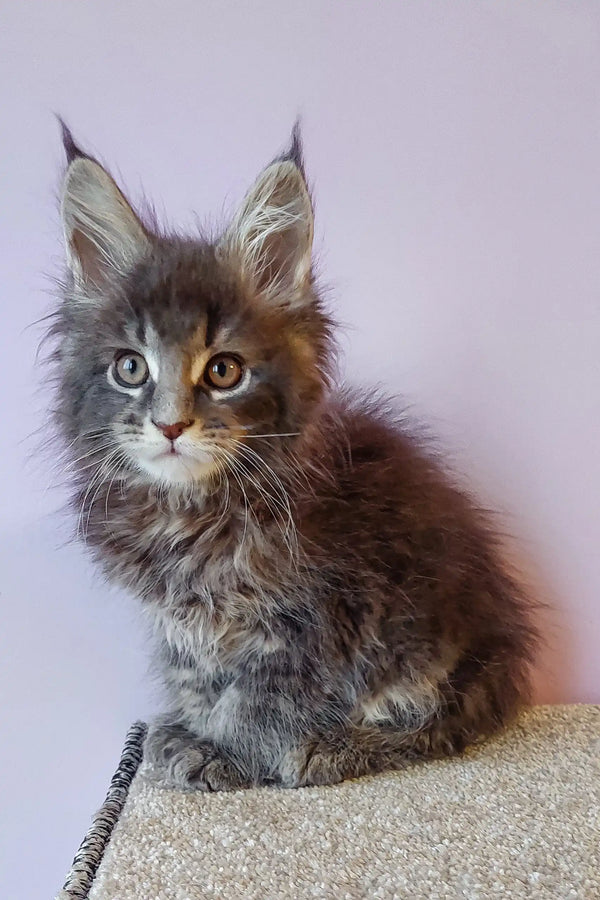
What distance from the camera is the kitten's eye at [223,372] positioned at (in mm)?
1029

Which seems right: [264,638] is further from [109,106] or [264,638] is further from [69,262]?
[109,106]

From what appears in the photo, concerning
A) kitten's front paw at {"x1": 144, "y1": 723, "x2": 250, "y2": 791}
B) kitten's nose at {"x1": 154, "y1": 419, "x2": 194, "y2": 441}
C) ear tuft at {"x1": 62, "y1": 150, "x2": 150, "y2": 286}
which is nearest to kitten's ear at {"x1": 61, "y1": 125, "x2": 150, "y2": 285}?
ear tuft at {"x1": 62, "y1": 150, "x2": 150, "y2": 286}

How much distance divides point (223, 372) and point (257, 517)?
0.68 ft

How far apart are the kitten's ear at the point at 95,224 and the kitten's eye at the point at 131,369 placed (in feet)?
0.45

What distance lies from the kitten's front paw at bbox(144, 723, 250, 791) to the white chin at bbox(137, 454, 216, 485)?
416 millimetres

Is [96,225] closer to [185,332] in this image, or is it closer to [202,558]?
[185,332]

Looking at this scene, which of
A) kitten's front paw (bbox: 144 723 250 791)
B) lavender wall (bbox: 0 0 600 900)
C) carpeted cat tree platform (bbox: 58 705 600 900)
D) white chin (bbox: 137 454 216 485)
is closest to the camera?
carpeted cat tree platform (bbox: 58 705 600 900)

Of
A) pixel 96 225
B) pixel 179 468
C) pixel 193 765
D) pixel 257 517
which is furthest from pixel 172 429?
pixel 193 765

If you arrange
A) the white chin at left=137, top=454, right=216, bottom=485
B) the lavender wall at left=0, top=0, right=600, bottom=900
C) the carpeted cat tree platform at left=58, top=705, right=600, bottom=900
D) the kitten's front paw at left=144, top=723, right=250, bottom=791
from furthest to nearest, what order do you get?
the lavender wall at left=0, top=0, right=600, bottom=900 < the kitten's front paw at left=144, top=723, right=250, bottom=791 < the white chin at left=137, top=454, right=216, bottom=485 < the carpeted cat tree platform at left=58, top=705, right=600, bottom=900

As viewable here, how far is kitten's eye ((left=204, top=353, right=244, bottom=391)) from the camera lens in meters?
1.03

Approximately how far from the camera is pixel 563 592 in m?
1.51

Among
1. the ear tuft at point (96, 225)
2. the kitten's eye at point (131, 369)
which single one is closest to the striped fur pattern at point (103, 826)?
the kitten's eye at point (131, 369)

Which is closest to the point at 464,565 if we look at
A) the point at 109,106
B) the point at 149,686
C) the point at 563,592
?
the point at 563,592

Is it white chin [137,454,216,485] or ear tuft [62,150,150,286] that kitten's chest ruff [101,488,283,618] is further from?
ear tuft [62,150,150,286]
